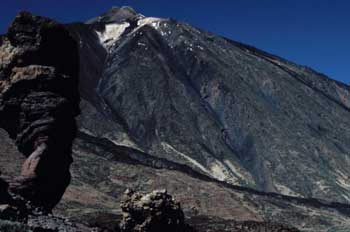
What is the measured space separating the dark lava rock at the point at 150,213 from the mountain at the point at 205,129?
5023 cm

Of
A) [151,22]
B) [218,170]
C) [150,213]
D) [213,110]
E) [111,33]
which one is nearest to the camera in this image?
[150,213]

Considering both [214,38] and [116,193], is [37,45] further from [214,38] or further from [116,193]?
[214,38]

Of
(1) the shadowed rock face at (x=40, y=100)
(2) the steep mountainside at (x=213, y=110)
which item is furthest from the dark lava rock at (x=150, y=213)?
(2) the steep mountainside at (x=213, y=110)

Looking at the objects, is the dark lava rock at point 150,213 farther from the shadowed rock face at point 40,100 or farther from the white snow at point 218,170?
the white snow at point 218,170

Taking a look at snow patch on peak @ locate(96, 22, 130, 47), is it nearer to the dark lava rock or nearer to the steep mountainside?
the steep mountainside

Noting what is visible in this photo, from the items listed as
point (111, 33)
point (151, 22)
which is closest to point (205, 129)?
point (151, 22)

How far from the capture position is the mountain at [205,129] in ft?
301

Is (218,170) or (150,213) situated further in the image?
(218,170)

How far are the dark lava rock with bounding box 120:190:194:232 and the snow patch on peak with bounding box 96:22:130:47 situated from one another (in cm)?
15761

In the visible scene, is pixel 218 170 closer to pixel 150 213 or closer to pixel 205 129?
pixel 205 129

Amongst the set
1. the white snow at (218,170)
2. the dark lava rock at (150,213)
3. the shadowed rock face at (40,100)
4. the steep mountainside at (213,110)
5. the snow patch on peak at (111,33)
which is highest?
the snow patch on peak at (111,33)

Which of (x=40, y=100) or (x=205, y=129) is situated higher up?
(x=205, y=129)

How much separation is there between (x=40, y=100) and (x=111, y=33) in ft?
549

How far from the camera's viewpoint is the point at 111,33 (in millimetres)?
193625
